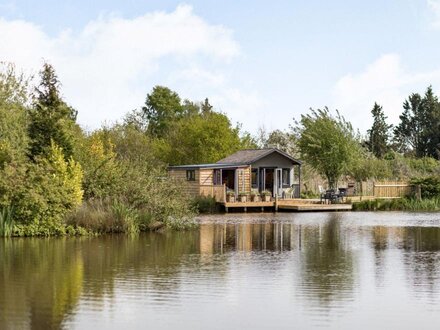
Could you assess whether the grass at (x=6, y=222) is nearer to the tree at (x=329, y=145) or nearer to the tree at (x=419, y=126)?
the tree at (x=329, y=145)

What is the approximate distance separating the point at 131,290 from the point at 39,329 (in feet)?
11.1

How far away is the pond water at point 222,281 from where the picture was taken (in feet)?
37.0

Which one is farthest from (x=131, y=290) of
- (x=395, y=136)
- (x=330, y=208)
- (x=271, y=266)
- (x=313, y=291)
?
(x=395, y=136)

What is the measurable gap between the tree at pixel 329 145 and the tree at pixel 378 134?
29.2 m

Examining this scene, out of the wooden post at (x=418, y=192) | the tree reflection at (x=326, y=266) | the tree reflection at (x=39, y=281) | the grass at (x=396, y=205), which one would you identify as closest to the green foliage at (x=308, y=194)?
the wooden post at (x=418, y=192)

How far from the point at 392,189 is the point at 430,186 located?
2565 millimetres

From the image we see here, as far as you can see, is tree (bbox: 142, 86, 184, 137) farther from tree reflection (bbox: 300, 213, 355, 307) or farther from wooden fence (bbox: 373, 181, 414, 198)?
tree reflection (bbox: 300, 213, 355, 307)

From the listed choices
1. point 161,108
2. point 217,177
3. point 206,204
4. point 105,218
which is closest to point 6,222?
point 105,218

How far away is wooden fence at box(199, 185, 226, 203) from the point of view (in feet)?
139

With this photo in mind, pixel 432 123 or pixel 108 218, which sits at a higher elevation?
pixel 432 123

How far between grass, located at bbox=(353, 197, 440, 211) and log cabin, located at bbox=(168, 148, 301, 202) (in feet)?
17.1

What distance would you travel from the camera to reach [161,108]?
83.1 metres

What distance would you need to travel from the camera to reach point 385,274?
16.1 meters

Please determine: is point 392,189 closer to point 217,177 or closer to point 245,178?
point 245,178
